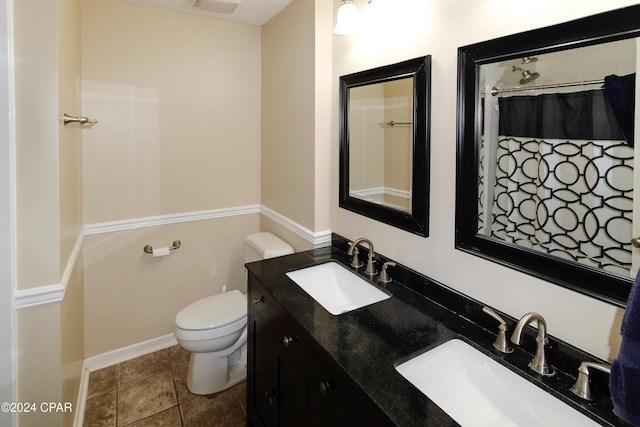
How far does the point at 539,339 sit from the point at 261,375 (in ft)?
3.85

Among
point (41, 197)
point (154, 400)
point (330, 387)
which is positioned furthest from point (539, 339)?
point (154, 400)

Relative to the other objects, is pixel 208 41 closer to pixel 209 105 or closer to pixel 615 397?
pixel 209 105

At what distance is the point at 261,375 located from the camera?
162 cm

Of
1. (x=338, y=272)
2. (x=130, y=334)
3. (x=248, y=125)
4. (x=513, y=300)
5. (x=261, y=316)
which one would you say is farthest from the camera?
(x=248, y=125)

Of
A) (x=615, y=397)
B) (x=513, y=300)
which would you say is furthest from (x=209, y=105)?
(x=615, y=397)

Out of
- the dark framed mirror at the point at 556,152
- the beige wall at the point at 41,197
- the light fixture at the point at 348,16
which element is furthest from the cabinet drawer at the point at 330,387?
the light fixture at the point at 348,16

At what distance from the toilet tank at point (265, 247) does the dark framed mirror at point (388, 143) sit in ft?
1.89

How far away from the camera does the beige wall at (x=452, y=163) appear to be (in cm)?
93

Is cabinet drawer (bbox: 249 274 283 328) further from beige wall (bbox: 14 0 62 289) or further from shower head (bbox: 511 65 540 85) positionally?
shower head (bbox: 511 65 540 85)

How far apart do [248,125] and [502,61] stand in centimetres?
193

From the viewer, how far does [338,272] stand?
5.70 feet

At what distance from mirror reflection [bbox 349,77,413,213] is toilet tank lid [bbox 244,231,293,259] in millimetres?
662

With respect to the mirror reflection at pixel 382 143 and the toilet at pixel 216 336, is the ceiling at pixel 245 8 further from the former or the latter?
the toilet at pixel 216 336

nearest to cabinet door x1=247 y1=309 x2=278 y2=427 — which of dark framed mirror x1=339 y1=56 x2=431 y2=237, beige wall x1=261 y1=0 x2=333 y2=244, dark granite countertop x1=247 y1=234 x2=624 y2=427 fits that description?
dark granite countertop x1=247 y1=234 x2=624 y2=427
